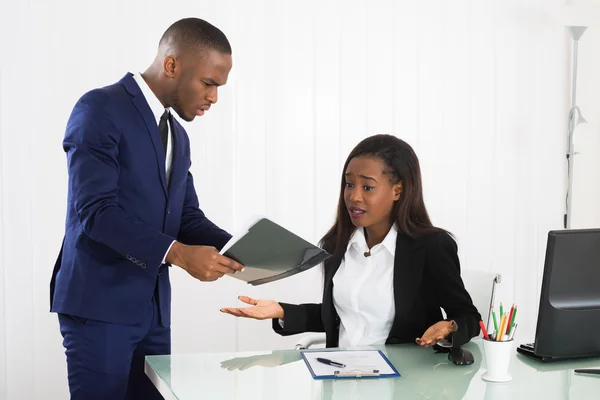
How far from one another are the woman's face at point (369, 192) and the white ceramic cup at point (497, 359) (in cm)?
64

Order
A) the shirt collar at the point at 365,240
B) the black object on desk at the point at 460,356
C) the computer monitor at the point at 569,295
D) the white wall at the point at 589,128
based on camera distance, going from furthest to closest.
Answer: the white wall at the point at 589,128, the shirt collar at the point at 365,240, the black object on desk at the point at 460,356, the computer monitor at the point at 569,295

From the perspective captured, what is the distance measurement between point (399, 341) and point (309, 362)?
0.38 meters

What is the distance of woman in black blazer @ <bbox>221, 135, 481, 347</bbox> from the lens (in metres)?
2.13

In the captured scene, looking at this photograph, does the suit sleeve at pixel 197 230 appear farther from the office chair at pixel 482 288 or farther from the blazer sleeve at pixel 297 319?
the office chair at pixel 482 288

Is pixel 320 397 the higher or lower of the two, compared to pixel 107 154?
lower

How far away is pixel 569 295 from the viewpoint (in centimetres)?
176

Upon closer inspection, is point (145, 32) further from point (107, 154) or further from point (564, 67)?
point (564, 67)

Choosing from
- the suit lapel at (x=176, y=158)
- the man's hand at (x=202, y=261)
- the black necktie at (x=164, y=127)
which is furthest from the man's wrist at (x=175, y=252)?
the black necktie at (x=164, y=127)

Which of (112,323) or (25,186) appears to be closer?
(112,323)

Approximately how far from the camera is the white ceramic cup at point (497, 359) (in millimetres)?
→ 1691

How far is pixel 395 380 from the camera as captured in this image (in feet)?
5.57

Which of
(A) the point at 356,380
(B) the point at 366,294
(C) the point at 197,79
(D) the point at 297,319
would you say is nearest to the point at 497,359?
(A) the point at 356,380

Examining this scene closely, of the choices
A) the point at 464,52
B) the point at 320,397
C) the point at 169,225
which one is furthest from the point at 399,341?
the point at 464,52

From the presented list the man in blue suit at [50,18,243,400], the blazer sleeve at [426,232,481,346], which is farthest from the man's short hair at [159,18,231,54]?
the blazer sleeve at [426,232,481,346]
